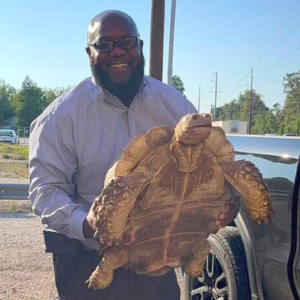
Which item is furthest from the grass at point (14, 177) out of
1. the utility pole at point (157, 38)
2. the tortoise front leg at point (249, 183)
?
the tortoise front leg at point (249, 183)

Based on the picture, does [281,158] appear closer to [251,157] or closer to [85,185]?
[251,157]

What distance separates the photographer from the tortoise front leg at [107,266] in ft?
6.42

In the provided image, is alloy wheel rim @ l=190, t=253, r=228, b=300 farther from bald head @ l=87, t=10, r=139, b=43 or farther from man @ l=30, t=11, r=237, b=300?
bald head @ l=87, t=10, r=139, b=43

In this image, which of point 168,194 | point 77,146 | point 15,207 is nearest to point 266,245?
point 168,194

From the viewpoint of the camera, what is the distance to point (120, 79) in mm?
2129

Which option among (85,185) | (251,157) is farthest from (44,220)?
(251,157)

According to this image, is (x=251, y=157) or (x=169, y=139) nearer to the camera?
(x=169, y=139)

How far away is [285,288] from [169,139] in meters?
1.15

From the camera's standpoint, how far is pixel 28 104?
180ft

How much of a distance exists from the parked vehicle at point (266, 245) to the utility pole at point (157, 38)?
231 inches

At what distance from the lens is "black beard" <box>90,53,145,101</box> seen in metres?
2.13

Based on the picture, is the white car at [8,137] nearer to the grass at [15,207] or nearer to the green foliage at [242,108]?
the green foliage at [242,108]

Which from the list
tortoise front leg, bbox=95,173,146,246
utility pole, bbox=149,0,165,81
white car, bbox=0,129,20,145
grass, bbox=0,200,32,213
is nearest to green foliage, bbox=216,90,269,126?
white car, bbox=0,129,20,145

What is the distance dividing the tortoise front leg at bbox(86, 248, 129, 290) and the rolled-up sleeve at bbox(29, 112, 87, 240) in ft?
0.52
